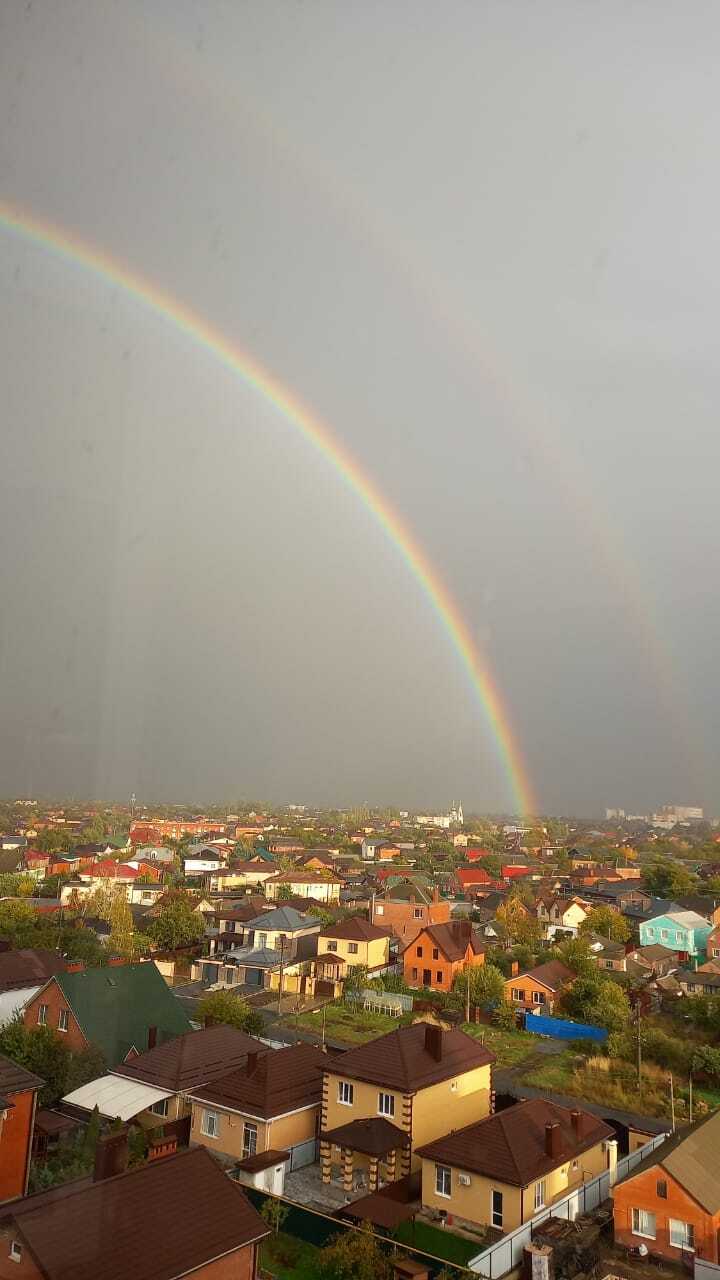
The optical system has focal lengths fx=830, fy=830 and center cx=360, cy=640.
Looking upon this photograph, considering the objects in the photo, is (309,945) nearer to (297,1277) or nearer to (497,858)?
(297,1277)

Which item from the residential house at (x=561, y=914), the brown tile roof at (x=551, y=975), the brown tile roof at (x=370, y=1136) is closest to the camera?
the brown tile roof at (x=370, y=1136)

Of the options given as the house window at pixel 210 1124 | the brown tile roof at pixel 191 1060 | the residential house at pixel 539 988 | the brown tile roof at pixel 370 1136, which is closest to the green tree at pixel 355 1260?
the brown tile roof at pixel 370 1136

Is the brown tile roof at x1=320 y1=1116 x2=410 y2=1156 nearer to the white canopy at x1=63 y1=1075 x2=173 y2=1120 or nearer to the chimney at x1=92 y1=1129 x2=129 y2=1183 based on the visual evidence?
the white canopy at x1=63 y1=1075 x2=173 y2=1120

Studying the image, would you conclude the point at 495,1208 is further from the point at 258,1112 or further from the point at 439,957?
the point at 439,957

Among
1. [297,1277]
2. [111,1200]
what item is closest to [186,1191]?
[111,1200]

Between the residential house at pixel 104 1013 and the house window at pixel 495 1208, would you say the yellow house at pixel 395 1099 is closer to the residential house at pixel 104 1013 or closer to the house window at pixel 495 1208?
the house window at pixel 495 1208

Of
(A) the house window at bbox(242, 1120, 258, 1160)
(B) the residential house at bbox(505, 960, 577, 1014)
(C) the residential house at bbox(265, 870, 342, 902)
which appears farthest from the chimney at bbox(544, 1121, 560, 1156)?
(C) the residential house at bbox(265, 870, 342, 902)

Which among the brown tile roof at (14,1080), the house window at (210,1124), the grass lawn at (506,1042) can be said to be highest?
the brown tile roof at (14,1080)
